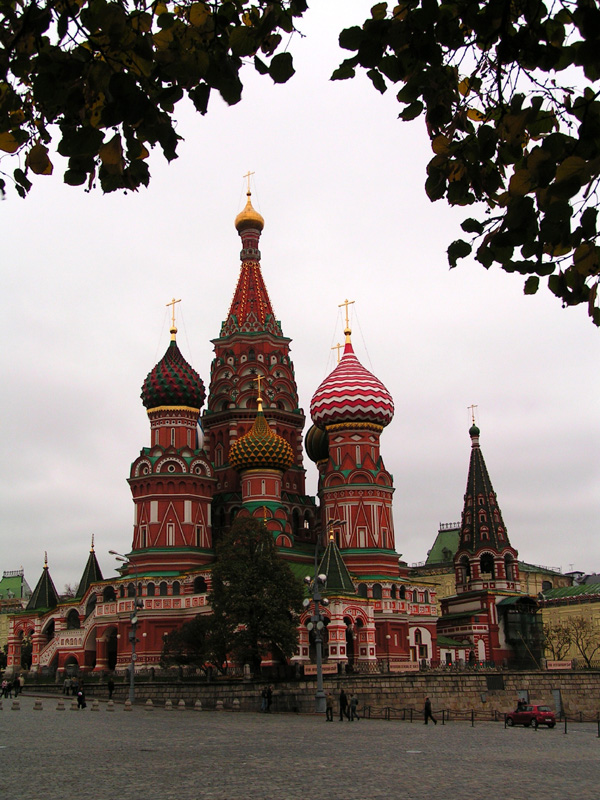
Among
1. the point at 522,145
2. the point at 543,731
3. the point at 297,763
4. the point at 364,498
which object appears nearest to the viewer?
the point at 522,145

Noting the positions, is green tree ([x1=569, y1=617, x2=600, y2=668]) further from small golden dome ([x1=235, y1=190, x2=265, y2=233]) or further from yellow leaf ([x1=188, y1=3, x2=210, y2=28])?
yellow leaf ([x1=188, y1=3, x2=210, y2=28])

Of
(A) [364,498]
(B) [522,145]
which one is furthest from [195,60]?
(A) [364,498]

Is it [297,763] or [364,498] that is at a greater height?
[364,498]

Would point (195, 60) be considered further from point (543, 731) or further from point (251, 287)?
point (251, 287)

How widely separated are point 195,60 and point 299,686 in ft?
111

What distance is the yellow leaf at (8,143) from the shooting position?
5.11 m

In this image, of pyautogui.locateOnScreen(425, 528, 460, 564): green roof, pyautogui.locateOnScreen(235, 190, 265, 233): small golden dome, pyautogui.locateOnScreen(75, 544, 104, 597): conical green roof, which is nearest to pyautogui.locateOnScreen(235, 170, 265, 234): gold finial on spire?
pyautogui.locateOnScreen(235, 190, 265, 233): small golden dome

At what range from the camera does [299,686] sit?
36.1 metres

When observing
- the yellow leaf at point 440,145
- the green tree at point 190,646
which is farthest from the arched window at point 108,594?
the yellow leaf at point 440,145

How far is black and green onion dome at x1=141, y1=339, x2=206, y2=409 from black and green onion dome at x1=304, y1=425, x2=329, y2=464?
29.0 ft

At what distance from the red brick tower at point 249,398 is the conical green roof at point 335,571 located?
8435 mm

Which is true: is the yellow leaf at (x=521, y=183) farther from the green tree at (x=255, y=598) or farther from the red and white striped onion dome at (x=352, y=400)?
the red and white striped onion dome at (x=352, y=400)

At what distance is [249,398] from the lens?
56.4m

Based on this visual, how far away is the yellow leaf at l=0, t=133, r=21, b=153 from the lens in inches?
201
